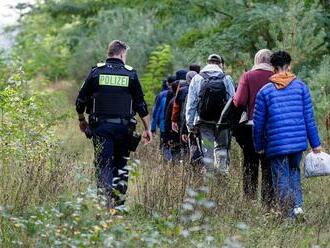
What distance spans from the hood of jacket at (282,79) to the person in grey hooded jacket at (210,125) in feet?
5.22

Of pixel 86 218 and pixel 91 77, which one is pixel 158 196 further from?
pixel 86 218

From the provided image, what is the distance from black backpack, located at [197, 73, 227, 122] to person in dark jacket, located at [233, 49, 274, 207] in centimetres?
58

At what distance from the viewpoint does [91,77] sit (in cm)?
984

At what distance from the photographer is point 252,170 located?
35.0ft

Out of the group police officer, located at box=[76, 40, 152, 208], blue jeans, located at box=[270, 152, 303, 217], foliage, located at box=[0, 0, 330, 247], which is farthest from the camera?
police officer, located at box=[76, 40, 152, 208]

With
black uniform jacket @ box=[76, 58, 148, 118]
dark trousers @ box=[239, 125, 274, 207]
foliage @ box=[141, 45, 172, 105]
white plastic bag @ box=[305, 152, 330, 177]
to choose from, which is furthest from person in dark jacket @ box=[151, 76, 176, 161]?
foliage @ box=[141, 45, 172, 105]

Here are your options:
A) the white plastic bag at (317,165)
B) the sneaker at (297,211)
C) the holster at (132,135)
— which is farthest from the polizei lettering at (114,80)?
the sneaker at (297,211)

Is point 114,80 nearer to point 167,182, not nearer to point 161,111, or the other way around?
point 167,182

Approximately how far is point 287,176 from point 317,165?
0.33m

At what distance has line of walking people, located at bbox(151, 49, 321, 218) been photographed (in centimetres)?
953

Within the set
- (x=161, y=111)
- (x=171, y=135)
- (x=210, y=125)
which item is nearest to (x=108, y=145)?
(x=210, y=125)

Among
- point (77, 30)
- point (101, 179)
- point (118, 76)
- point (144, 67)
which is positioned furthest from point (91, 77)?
point (77, 30)

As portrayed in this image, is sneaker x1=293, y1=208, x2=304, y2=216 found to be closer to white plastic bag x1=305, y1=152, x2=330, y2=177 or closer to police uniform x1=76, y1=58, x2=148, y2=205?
white plastic bag x1=305, y1=152, x2=330, y2=177

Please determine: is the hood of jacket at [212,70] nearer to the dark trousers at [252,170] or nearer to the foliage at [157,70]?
the dark trousers at [252,170]
